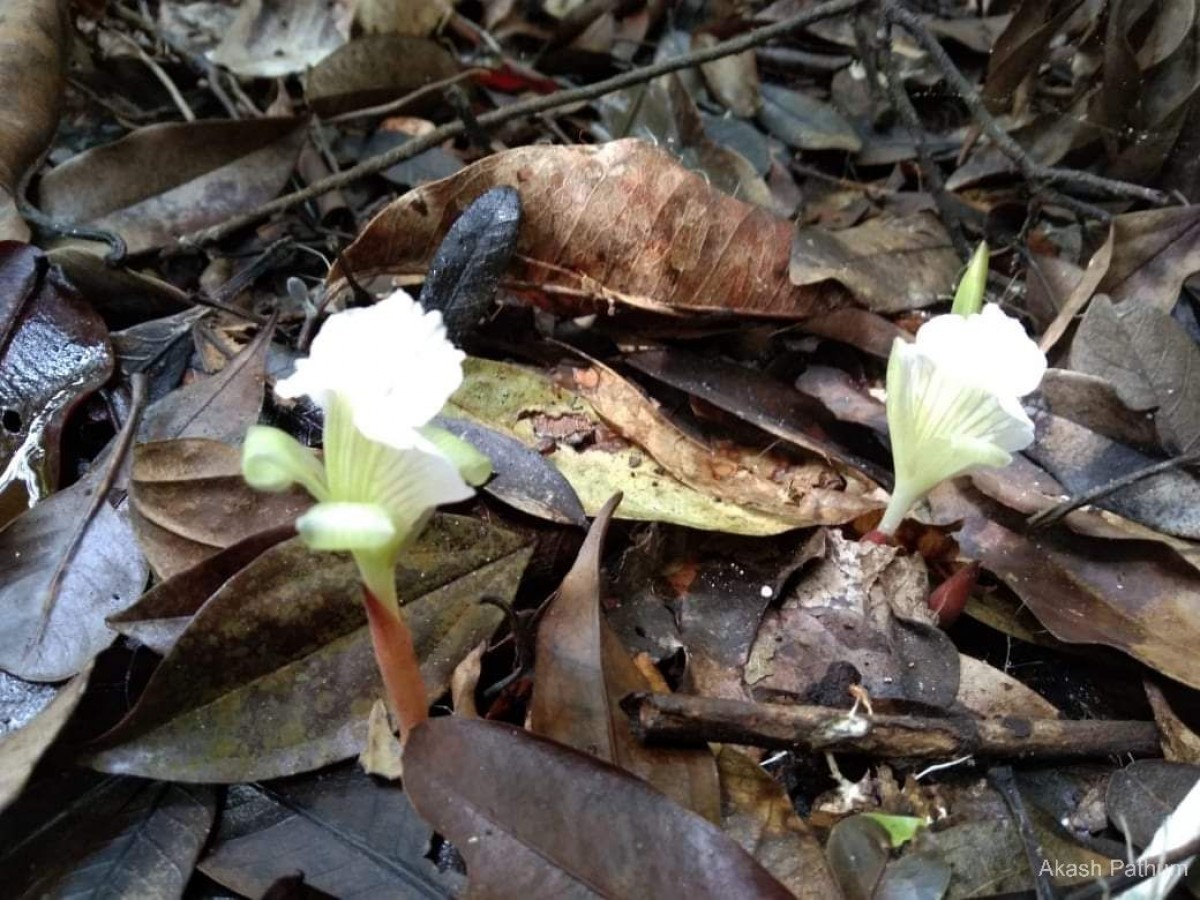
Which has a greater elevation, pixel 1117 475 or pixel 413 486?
pixel 413 486

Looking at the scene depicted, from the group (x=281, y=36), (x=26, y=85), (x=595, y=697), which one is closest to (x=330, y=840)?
(x=595, y=697)

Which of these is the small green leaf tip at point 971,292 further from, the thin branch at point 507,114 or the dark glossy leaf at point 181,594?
the dark glossy leaf at point 181,594

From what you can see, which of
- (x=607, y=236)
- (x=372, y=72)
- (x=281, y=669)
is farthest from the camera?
(x=372, y=72)

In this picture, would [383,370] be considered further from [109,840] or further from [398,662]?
[109,840]

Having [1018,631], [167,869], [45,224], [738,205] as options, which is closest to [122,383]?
[45,224]

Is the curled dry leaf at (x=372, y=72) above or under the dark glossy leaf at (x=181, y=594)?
above

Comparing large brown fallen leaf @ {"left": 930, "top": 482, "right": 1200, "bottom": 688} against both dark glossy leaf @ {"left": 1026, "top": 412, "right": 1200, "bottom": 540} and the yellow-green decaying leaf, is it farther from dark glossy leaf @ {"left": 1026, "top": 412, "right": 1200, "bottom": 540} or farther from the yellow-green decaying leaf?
the yellow-green decaying leaf

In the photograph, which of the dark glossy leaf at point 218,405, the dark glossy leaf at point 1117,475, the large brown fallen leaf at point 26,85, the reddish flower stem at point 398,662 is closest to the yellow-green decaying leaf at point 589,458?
the dark glossy leaf at point 218,405

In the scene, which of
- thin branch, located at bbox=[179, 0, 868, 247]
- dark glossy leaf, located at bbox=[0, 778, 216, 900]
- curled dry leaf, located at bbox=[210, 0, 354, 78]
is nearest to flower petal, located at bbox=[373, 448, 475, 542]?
dark glossy leaf, located at bbox=[0, 778, 216, 900]

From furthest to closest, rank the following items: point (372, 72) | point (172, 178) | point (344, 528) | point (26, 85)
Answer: point (372, 72) → point (172, 178) → point (26, 85) → point (344, 528)
